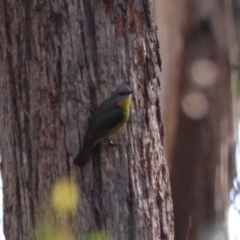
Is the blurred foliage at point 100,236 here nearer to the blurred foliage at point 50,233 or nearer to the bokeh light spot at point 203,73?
the blurred foliage at point 50,233

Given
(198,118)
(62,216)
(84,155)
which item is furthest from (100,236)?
(198,118)

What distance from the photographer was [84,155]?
3.16m

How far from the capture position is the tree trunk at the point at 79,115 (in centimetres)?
321

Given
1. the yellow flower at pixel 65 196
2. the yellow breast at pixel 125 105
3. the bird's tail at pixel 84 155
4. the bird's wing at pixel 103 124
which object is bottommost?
the yellow flower at pixel 65 196

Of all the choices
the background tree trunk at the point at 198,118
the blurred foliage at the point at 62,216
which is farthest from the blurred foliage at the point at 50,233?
the background tree trunk at the point at 198,118

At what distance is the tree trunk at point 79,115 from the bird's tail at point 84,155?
0.03m

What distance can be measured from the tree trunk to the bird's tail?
0.11ft

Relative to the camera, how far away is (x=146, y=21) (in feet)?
11.2

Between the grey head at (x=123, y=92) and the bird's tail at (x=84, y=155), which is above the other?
the grey head at (x=123, y=92)

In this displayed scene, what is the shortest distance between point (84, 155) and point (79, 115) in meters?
0.18

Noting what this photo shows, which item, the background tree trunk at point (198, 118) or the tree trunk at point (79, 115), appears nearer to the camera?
the tree trunk at point (79, 115)

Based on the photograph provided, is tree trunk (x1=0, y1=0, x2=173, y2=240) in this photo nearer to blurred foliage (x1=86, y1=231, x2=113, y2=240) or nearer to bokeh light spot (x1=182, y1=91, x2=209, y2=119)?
blurred foliage (x1=86, y1=231, x2=113, y2=240)

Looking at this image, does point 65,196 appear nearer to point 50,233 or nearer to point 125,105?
point 50,233

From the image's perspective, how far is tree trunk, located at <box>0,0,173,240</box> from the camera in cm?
321
